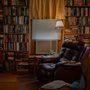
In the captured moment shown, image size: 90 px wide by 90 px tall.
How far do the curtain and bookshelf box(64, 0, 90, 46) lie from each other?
217 millimetres

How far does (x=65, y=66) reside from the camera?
5.44 metres

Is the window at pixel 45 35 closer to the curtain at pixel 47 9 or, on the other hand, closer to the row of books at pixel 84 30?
the curtain at pixel 47 9

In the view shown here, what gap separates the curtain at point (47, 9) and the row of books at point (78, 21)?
0.84 ft

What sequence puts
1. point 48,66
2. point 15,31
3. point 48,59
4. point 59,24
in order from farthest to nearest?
point 15,31 → point 59,24 → point 48,59 → point 48,66

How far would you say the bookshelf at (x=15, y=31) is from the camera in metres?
7.15

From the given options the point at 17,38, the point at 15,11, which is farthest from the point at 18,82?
the point at 15,11

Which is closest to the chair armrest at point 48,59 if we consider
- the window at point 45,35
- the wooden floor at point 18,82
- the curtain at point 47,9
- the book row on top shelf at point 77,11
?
the wooden floor at point 18,82

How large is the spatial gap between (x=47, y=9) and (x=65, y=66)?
7.47ft

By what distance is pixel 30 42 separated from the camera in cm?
721

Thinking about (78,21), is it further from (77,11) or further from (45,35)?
(45,35)

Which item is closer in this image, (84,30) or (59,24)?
(59,24)

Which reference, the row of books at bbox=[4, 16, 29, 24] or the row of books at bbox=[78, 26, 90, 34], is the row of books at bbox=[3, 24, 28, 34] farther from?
the row of books at bbox=[78, 26, 90, 34]

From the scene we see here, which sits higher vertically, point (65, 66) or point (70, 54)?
point (70, 54)

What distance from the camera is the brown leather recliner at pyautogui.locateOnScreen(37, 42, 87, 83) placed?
5.43m
